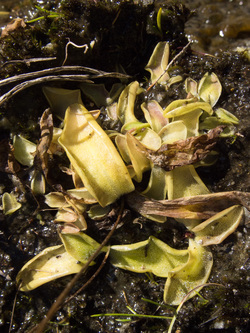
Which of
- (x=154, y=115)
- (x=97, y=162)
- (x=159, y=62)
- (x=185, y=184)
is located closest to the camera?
(x=97, y=162)

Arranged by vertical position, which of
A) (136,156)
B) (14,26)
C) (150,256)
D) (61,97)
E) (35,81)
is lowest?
(150,256)

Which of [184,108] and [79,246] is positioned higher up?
[184,108]

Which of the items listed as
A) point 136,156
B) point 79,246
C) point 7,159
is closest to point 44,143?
point 7,159

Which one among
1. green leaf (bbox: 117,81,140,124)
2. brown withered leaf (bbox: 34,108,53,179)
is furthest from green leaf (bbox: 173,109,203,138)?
brown withered leaf (bbox: 34,108,53,179)

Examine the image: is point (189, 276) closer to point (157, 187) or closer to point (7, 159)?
point (157, 187)

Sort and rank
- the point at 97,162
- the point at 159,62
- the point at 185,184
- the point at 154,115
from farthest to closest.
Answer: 1. the point at 159,62
2. the point at 154,115
3. the point at 185,184
4. the point at 97,162

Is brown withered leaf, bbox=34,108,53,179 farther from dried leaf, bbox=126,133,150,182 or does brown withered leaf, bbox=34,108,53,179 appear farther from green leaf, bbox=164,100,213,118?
green leaf, bbox=164,100,213,118

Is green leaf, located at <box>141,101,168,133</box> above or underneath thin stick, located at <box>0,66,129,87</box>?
underneath
